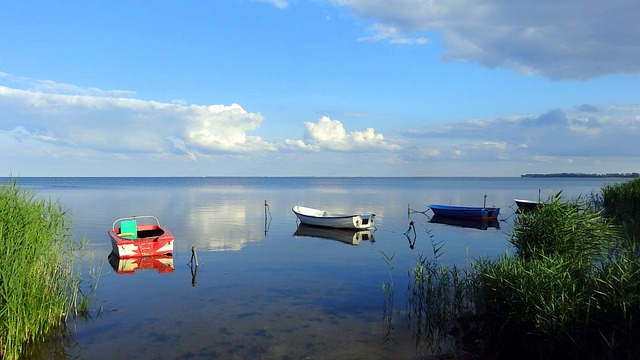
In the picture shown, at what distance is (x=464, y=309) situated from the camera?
1274cm

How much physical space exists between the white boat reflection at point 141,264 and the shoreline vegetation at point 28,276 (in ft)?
25.3

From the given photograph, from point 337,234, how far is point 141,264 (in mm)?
17384

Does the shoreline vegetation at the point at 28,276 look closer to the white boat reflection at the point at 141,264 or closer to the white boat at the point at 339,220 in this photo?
the white boat reflection at the point at 141,264

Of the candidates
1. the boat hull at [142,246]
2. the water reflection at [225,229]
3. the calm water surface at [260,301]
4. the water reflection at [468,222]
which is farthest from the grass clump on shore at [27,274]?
the water reflection at [468,222]

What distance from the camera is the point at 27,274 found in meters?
10.1

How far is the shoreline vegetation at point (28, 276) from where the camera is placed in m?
9.18

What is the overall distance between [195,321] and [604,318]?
1114cm

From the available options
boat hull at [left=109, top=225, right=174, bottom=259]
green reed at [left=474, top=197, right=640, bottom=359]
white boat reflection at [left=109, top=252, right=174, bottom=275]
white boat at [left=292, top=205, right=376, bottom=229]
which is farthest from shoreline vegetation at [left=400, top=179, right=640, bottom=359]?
white boat at [left=292, top=205, right=376, bottom=229]

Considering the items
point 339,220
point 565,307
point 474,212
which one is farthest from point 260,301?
point 474,212

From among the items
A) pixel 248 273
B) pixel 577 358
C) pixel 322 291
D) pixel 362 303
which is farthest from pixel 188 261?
pixel 577 358

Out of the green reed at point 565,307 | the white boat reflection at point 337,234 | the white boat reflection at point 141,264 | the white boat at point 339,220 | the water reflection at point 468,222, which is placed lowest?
the white boat reflection at point 141,264

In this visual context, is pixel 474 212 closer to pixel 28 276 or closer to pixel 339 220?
pixel 339 220

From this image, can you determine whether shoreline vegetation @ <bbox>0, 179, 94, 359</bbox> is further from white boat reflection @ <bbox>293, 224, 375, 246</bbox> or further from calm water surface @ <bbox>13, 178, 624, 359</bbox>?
white boat reflection @ <bbox>293, 224, 375, 246</bbox>

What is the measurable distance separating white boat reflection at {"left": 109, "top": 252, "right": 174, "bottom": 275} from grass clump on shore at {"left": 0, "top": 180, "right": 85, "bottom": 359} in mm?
7742
